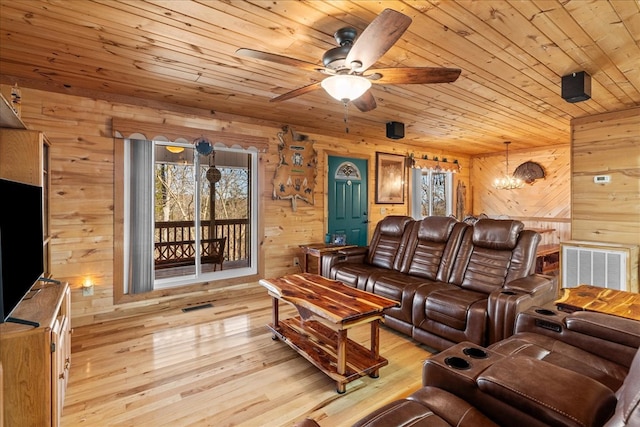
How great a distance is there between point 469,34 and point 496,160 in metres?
5.87

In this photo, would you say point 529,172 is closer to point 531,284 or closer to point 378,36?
point 531,284

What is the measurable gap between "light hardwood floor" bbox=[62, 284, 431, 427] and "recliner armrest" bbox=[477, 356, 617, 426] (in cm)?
103

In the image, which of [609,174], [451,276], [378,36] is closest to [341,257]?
[451,276]

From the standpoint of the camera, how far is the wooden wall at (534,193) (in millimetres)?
6242

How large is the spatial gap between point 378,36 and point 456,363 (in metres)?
1.63

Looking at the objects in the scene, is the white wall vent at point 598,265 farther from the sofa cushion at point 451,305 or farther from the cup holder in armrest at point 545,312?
the cup holder in armrest at point 545,312

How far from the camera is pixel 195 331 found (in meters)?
3.19

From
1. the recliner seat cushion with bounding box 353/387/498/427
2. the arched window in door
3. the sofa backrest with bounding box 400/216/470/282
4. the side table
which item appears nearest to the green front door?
the arched window in door

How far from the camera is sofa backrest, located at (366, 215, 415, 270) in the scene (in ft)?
12.5

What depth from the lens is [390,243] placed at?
13.0 feet

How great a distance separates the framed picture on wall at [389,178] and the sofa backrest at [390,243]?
1.83 meters

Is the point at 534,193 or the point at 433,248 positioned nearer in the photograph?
the point at 433,248

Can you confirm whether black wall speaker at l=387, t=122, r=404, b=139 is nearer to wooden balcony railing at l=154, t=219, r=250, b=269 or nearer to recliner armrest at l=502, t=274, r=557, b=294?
recliner armrest at l=502, t=274, r=557, b=294

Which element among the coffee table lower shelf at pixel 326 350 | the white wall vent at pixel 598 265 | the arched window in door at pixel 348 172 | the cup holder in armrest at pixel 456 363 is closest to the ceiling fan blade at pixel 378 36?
the cup holder in armrest at pixel 456 363
